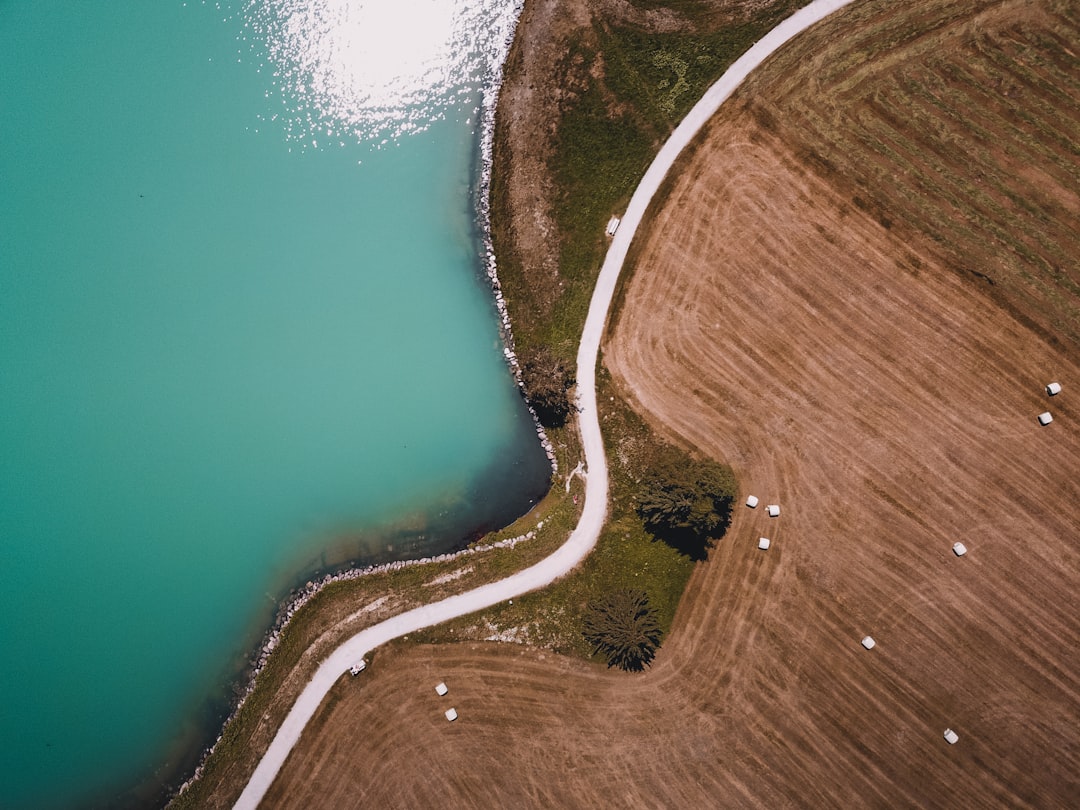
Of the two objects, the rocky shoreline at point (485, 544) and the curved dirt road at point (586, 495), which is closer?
the curved dirt road at point (586, 495)

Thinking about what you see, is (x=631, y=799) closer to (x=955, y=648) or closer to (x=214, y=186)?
(x=955, y=648)

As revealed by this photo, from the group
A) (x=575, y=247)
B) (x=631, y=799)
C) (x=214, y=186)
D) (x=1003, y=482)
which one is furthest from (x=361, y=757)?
(x=1003, y=482)

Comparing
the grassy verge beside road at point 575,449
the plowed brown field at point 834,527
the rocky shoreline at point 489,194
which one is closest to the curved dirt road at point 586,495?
the grassy verge beside road at point 575,449

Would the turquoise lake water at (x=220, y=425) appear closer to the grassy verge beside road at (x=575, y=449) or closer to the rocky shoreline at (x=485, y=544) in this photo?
the rocky shoreline at (x=485, y=544)

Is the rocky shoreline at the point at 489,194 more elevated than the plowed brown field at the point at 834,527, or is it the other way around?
the rocky shoreline at the point at 489,194

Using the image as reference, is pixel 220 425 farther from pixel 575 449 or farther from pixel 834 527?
pixel 834 527

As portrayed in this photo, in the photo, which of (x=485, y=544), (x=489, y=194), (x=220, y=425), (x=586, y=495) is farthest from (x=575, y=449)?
(x=220, y=425)
